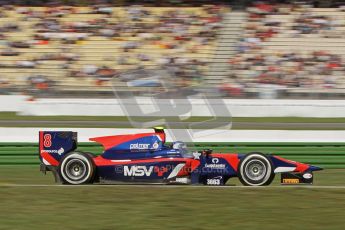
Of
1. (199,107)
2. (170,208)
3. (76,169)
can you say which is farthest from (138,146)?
(199,107)

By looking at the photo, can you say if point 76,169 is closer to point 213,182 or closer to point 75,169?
point 75,169

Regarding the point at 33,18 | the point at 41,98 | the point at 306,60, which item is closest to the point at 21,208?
the point at 41,98

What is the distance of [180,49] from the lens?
24.8 m

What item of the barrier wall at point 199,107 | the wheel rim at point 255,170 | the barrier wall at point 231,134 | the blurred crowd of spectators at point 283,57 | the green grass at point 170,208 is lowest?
the green grass at point 170,208

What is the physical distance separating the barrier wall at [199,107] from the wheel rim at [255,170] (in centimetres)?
1261

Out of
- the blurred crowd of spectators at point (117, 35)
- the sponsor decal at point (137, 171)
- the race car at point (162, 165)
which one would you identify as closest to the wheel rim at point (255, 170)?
the race car at point (162, 165)

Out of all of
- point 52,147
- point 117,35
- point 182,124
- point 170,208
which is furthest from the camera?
point 117,35

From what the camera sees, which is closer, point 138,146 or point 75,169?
point 138,146

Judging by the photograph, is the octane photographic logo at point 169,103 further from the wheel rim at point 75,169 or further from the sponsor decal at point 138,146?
the sponsor decal at point 138,146

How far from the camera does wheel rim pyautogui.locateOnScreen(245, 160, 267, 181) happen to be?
9352 mm

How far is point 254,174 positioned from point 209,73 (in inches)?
588

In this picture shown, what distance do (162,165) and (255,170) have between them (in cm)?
131

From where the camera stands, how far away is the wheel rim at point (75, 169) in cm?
970

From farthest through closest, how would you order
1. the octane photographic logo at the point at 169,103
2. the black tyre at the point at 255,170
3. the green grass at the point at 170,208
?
the octane photographic logo at the point at 169,103, the black tyre at the point at 255,170, the green grass at the point at 170,208
